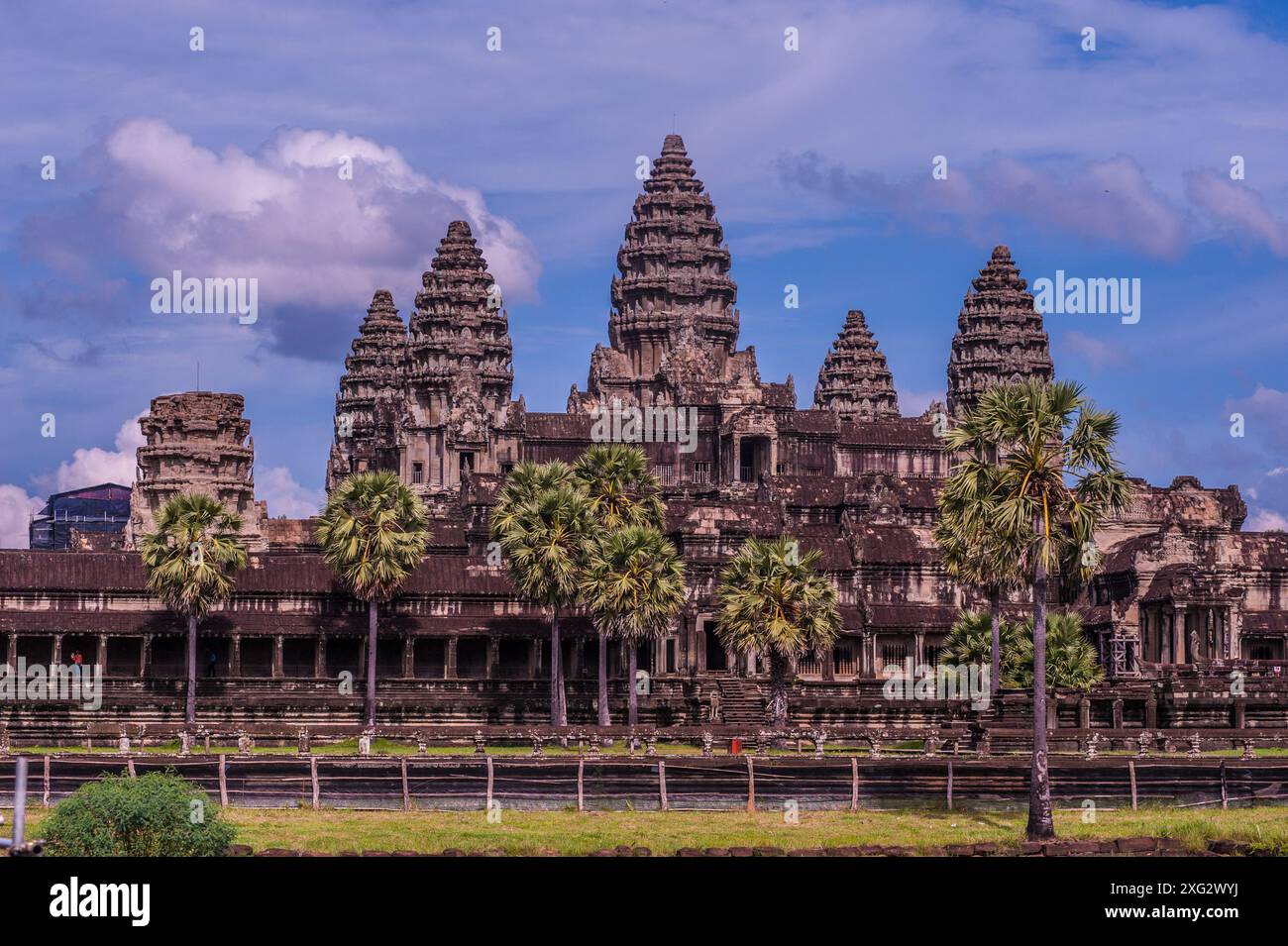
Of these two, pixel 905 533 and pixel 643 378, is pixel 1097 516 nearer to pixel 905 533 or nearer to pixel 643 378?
pixel 905 533

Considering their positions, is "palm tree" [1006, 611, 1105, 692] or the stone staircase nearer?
"palm tree" [1006, 611, 1105, 692]

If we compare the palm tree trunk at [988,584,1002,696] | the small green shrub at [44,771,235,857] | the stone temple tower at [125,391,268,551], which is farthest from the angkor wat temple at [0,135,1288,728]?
the small green shrub at [44,771,235,857]

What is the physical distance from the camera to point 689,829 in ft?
160

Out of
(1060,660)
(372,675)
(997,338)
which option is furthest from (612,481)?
(997,338)

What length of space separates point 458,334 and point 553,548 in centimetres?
6554

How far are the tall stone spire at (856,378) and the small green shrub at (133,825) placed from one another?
137057mm

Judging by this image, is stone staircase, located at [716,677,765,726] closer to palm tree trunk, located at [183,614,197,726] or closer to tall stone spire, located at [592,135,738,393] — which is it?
palm tree trunk, located at [183,614,197,726]

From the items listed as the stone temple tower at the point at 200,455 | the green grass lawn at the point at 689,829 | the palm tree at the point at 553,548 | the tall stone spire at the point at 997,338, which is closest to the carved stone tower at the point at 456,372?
the stone temple tower at the point at 200,455

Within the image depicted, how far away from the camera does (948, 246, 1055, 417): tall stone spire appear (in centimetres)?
15712

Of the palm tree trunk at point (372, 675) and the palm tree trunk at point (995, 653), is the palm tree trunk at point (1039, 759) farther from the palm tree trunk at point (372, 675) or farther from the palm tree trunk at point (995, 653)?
the palm tree trunk at point (372, 675)

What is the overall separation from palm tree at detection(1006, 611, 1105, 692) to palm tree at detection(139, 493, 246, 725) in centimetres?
3243

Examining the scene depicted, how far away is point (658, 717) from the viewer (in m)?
85.7

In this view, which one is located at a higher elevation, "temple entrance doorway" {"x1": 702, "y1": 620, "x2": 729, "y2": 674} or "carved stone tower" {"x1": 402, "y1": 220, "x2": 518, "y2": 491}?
"carved stone tower" {"x1": 402, "y1": 220, "x2": 518, "y2": 491}
